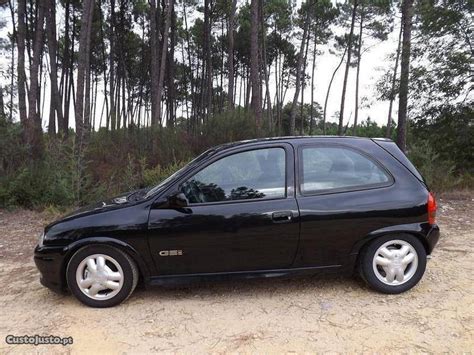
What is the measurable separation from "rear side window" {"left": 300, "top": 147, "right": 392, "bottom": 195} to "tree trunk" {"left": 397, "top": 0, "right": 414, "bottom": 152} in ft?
27.9

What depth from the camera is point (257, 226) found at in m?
3.69

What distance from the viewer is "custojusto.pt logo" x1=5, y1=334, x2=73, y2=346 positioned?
3.15 meters

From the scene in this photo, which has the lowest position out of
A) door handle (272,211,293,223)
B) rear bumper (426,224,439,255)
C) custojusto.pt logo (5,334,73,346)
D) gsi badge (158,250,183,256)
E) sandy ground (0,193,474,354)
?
custojusto.pt logo (5,334,73,346)

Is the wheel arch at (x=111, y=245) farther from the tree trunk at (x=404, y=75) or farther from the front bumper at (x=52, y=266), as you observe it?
the tree trunk at (x=404, y=75)

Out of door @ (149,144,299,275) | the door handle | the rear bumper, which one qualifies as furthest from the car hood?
the rear bumper

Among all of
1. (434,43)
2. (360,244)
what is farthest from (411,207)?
(434,43)

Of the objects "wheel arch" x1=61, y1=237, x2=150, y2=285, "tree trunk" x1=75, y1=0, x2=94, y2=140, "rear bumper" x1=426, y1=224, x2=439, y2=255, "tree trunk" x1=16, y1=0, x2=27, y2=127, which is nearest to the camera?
"wheel arch" x1=61, y1=237, x2=150, y2=285

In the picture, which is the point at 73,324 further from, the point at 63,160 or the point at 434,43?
the point at 434,43

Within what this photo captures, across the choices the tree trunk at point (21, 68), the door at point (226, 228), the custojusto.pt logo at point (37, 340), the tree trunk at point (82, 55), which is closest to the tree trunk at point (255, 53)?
the tree trunk at point (82, 55)

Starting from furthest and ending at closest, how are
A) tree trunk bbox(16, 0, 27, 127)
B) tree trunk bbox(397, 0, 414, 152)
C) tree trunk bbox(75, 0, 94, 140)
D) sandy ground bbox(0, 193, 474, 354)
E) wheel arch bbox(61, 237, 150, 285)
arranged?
1. tree trunk bbox(16, 0, 27, 127)
2. tree trunk bbox(397, 0, 414, 152)
3. tree trunk bbox(75, 0, 94, 140)
4. wheel arch bbox(61, 237, 150, 285)
5. sandy ground bbox(0, 193, 474, 354)

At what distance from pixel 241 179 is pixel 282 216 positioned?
544 mm

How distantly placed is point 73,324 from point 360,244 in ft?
8.87

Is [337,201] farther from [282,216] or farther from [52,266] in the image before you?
[52,266]

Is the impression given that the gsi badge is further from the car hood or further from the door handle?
the door handle
